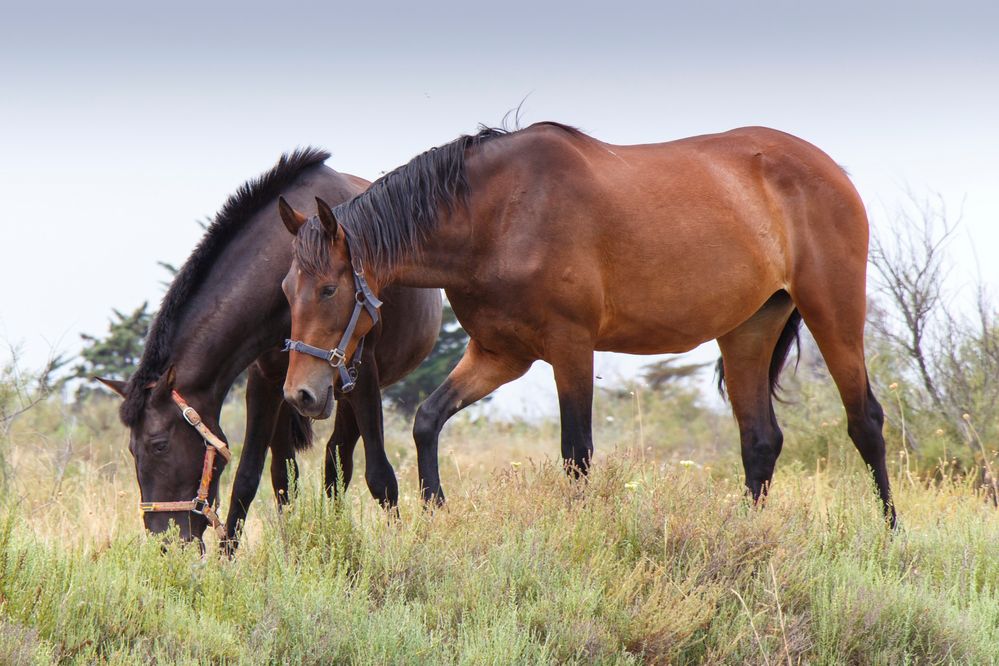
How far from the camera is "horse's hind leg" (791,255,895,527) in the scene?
6.71 meters

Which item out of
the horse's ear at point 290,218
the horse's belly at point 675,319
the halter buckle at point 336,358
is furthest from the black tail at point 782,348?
the horse's ear at point 290,218

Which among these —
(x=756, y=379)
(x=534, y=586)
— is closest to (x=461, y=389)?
(x=534, y=586)

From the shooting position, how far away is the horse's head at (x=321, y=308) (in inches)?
209

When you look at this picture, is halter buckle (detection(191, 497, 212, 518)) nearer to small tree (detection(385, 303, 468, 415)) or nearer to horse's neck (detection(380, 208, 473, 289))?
horse's neck (detection(380, 208, 473, 289))

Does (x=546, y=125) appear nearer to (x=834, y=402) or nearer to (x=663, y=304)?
(x=663, y=304)

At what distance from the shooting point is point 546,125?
20.8 feet

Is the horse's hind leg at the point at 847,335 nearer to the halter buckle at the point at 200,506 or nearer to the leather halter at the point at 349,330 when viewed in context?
the leather halter at the point at 349,330

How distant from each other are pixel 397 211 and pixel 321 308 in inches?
28.2

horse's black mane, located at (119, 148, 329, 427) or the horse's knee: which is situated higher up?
horse's black mane, located at (119, 148, 329, 427)

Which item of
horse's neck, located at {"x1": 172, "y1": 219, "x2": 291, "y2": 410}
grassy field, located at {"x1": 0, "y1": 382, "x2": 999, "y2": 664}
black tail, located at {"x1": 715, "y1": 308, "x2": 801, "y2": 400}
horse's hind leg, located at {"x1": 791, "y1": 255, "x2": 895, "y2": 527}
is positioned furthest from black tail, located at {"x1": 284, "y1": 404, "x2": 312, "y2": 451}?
horse's hind leg, located at {"x1": 791, "y1": 255, "x2": 895, "y2": 527}

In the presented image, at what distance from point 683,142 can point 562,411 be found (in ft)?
6.79

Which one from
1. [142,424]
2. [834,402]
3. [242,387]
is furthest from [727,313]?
[242,387]

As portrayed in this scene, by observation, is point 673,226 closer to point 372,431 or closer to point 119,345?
point 372,431

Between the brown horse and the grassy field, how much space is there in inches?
22.1
